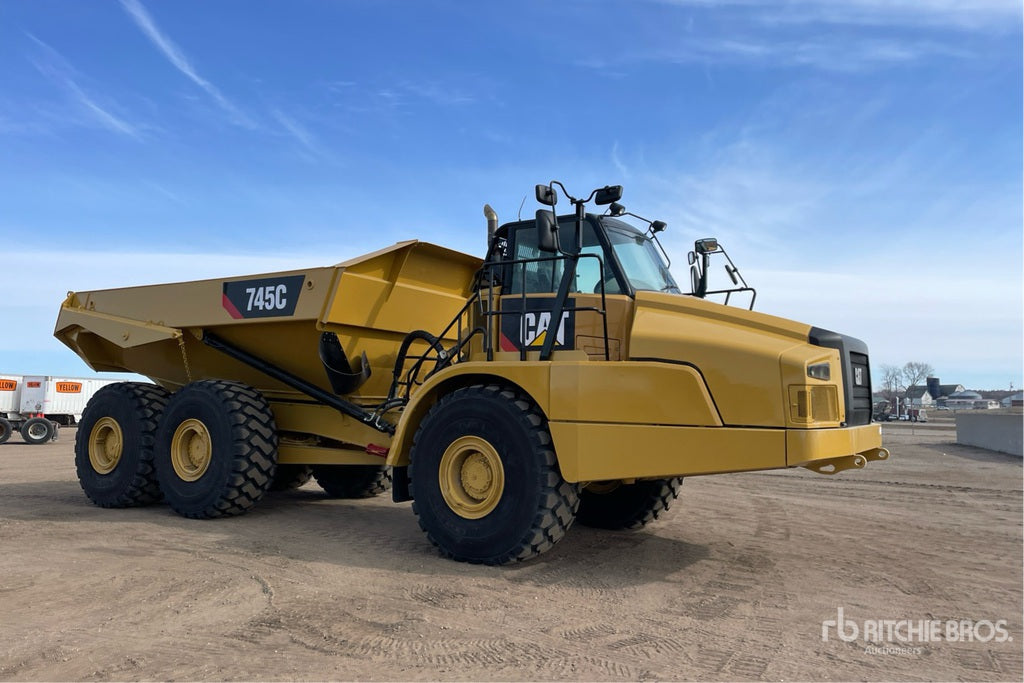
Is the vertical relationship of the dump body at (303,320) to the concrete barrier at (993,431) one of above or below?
above

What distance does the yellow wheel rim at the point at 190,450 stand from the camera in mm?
7223

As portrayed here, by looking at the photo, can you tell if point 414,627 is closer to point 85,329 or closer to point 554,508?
point 554,508

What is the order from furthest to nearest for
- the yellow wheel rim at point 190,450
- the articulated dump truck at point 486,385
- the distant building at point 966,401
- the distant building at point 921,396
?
the distant building at point 921,396 < the distant building at point 966,401 < the yellow wheel rim at point 190,450 < the articulated dump truck at point 486,385

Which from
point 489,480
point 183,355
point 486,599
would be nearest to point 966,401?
point 183,355

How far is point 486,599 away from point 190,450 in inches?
174

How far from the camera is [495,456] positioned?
5.23m

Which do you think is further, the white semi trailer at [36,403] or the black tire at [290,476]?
the white semi trailer at [36,403]

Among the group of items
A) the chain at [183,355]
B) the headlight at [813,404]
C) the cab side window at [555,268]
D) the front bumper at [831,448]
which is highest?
the cab side window at [555,268]

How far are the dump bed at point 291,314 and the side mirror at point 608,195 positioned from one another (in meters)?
2.21

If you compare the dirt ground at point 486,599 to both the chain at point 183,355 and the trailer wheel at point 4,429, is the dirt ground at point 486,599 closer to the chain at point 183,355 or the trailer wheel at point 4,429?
the chain at point 183,355

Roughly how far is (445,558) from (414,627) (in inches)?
62.9

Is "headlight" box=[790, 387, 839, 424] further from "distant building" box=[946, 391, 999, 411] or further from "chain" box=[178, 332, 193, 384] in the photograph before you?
"distant building" box=[946, 391, 999, 411]

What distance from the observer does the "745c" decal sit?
22.8ft

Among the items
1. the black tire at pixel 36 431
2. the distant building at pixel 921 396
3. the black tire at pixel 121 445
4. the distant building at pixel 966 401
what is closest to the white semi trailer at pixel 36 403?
the black tire at pixel 36 431
